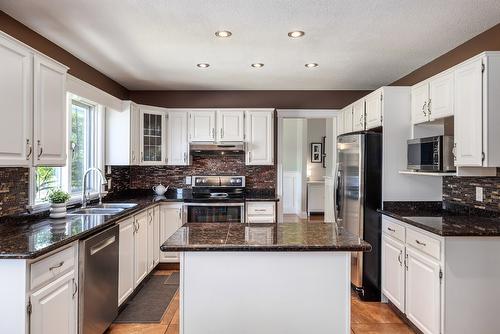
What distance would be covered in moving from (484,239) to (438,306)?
1.82 ft

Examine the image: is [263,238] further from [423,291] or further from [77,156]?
[77,156]

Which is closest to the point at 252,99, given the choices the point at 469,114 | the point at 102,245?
the point at 469,114

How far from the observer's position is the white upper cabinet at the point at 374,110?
3.41 m

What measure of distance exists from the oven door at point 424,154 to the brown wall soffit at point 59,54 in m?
3.34

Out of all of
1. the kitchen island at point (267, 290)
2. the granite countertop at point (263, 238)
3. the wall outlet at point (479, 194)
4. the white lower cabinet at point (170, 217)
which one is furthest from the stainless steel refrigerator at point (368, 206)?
the white lower cabinet at point (170, 217)

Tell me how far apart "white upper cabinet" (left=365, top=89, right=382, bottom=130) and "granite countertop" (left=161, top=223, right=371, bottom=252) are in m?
1.50

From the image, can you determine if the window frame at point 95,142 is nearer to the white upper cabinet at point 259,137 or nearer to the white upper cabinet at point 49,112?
the white upper cabinet at point 49,112

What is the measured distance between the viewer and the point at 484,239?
232cm

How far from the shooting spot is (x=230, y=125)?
15.2 feet

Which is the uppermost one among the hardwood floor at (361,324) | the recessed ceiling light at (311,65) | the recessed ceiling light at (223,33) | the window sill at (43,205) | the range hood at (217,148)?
the recessed ceiling light at (311,65)

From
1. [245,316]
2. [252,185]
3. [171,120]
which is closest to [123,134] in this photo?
[171,120]

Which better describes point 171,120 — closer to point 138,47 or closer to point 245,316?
point 138,47

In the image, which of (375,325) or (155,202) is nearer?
(375,325)

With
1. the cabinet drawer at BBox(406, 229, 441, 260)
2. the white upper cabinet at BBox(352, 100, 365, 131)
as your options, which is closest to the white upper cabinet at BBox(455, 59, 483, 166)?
the cabinet drawer at BBox(406, 229, 441, 260)
